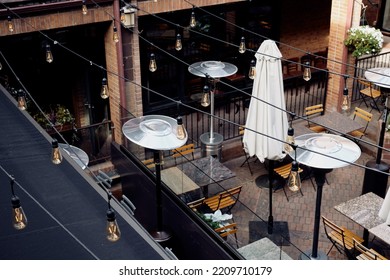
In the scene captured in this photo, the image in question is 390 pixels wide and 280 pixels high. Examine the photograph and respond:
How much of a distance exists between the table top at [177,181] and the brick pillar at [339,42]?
5.33 m

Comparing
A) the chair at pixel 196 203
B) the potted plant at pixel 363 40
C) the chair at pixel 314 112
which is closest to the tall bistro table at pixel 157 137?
the chair at pixel 196 203

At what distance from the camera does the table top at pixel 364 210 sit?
10.9 m

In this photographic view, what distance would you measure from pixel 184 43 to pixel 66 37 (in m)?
3.46

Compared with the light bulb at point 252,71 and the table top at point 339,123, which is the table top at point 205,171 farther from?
the table top at point 339,123

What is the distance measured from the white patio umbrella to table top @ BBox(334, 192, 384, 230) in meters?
1.55

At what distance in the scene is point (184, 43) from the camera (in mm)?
16656

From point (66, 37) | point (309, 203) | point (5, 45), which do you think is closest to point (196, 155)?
point (309, 203)

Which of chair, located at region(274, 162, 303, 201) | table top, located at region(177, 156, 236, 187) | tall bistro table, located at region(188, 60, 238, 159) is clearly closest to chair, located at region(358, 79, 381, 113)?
chair, located at region(274, 162, 303, 201)

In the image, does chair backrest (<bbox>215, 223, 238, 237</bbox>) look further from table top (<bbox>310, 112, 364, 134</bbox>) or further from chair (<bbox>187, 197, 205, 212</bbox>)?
table top (<bbox>310, 112, 364, 134</bbox>)

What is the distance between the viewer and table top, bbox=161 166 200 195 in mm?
12070

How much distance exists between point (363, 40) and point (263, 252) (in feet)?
23.8

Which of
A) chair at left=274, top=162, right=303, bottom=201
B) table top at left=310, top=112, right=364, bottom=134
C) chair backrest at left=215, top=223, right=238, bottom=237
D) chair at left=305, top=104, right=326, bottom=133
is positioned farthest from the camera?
chair at left=305, top=104, right=326, bottom=133

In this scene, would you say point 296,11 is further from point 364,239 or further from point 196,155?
point 364,239

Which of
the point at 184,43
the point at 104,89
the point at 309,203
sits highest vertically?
the point at 104,89
